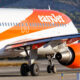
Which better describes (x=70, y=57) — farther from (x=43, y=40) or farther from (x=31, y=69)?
(x=31, y=69)

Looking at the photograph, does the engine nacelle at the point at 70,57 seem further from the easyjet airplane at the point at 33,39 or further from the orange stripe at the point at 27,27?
the orange stripe at the point at 27,27

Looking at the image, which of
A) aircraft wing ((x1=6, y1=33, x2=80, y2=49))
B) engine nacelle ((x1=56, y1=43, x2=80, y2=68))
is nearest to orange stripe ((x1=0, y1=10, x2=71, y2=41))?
aircraft wing ((x1=6, y1=33, x2=80, y2=49))

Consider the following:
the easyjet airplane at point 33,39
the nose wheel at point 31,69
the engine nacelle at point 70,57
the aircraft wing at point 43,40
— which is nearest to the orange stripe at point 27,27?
the easyjet airplane at point 33,39

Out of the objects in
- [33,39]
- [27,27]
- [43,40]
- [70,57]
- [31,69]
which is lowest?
[31,69]

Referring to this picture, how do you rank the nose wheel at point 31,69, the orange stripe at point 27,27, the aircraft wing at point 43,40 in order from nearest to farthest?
the aircraft wing at point 43,40, the orange stripe at point 27,27, the nose wheel at point 31,69

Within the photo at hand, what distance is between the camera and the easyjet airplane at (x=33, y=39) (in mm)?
32969

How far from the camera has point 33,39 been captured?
1406 inches

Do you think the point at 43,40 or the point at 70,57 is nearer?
the point at 43,40

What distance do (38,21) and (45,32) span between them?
107 cm

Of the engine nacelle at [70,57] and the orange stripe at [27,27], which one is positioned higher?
the orange stripe at [27,27]

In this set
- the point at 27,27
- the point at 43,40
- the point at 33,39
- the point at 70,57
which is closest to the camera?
the point at 43,40

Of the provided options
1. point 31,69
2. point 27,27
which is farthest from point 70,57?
point 27,27

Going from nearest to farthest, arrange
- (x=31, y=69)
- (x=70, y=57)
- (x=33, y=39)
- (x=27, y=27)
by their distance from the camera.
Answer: (x=70, y=57)
(x=31, y=69)
(x=27, y=27)
(x=33, y=39)

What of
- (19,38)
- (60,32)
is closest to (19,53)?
(19,38)
